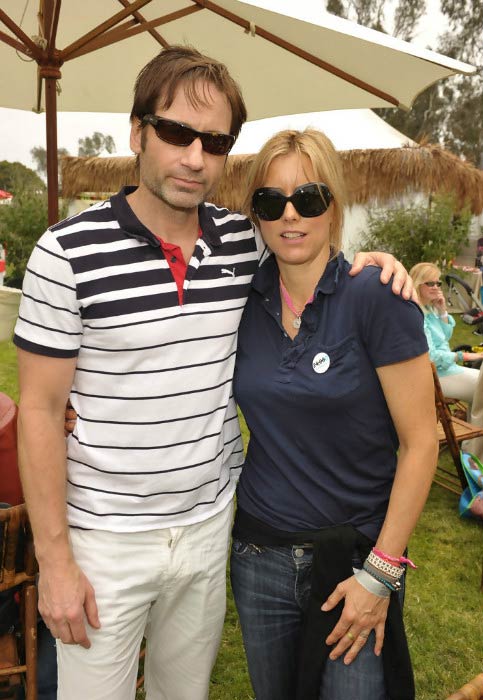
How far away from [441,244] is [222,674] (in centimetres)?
1122

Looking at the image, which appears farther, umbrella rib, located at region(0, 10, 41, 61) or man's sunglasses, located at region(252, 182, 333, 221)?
umbrella rib, located at region(0, 10, 41, 61)

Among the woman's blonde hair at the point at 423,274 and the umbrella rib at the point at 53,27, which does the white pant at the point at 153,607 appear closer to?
the umbrella rib at the point at 53,27

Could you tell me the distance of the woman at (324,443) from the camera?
1.60 meters

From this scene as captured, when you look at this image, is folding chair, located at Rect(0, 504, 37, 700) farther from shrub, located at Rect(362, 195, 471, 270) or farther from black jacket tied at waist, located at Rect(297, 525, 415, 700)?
shrub, located at Rect(362, 195, 471, 270)

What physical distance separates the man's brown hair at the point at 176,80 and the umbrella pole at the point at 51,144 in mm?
2327

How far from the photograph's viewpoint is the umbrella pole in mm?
3797

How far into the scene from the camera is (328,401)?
1.60 metres

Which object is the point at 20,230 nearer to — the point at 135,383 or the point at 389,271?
the point at 135,383

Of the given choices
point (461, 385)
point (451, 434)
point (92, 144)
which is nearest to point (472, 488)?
point (451, 434)

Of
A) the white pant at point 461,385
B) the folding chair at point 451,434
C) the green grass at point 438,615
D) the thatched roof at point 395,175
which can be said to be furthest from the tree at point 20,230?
the green grass at point 438,615

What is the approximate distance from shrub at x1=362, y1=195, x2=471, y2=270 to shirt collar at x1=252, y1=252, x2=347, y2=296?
11233 mm

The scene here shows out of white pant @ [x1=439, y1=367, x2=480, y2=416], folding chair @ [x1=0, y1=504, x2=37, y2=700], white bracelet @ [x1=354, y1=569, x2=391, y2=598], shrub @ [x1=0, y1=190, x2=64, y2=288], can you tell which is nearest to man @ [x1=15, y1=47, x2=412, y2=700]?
folding chair @ [x1=0, y1=504, x2=37, y2=700]

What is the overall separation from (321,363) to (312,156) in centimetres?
58

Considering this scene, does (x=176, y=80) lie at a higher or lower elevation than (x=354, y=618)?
higher
